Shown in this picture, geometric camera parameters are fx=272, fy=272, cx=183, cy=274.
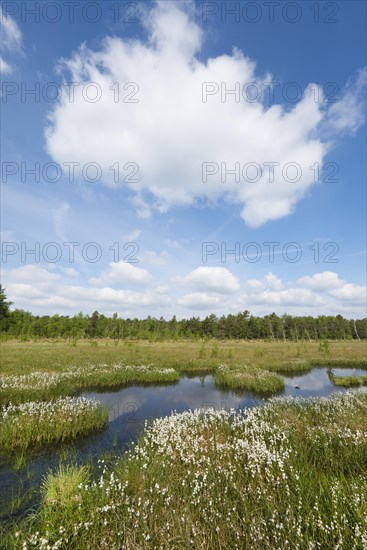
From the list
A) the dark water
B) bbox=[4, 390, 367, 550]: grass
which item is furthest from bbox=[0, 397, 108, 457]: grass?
bbox=[4, 390, 367, 550]: grass

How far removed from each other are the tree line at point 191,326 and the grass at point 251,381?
5631 cm

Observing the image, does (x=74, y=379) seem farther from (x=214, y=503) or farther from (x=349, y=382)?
(x=349, y=382)

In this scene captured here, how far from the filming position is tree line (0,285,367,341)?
87375 millimetres

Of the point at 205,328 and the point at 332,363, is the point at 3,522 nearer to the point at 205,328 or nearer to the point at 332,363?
the point at 332,363

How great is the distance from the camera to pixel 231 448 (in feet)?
31.3

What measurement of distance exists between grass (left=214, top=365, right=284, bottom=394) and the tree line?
2217 inches

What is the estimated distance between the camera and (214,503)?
6.71 meters

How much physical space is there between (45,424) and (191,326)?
11476 cm

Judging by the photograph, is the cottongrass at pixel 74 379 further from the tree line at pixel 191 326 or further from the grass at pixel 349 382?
the tree line at pixel 191 326

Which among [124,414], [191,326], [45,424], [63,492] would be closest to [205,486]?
[63,492]

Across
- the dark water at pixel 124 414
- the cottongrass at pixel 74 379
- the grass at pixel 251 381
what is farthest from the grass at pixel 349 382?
the cottongrass at pixel 74 379

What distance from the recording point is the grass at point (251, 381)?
23.6 meters

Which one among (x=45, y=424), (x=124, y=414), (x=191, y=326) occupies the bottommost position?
(x=124, y=414)

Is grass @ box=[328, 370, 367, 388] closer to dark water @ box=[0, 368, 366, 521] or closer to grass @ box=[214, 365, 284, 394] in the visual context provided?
dark water @ box=[0, 368, 366, 521]
